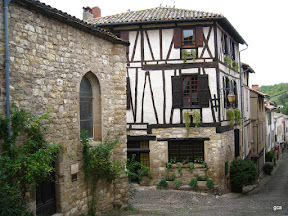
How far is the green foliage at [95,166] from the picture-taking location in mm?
8484

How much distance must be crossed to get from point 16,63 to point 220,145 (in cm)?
1099

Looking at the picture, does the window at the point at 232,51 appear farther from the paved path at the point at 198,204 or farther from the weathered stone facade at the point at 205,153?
the paved path at the point at 198,204

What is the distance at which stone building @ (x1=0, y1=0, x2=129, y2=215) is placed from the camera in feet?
21.5

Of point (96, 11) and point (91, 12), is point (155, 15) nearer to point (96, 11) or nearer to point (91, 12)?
point (96, 11)

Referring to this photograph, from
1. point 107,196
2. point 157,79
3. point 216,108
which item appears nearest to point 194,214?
point 107,196

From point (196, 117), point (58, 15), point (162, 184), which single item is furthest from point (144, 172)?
point (58, 15)

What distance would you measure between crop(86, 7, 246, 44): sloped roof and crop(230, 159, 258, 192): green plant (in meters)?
6.90

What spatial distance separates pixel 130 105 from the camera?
15.9 meters

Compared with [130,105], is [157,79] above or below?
above

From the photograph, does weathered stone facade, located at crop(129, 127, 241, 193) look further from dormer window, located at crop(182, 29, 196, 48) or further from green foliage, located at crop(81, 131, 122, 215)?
green foliage, located at crop(81, 131, 122, 215)

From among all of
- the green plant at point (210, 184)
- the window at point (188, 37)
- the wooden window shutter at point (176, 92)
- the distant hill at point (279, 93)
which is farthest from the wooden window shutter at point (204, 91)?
the distant hill at point (279, 93)

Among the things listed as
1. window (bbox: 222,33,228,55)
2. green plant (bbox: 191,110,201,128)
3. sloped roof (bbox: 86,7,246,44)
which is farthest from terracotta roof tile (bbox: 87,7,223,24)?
green plant (bbox: 191,110,201,128)

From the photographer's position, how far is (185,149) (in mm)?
15727

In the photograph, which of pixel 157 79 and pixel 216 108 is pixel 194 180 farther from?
pixel 157 79
